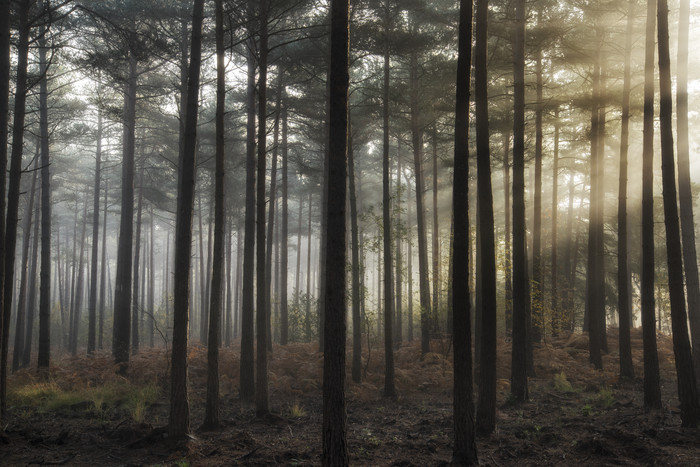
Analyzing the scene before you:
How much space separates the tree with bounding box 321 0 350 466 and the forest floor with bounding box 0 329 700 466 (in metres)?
1.86

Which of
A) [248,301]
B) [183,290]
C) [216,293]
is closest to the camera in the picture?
[183,290]

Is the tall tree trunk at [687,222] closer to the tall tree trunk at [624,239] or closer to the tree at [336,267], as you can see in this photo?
the tall tree trunk at [624,239]

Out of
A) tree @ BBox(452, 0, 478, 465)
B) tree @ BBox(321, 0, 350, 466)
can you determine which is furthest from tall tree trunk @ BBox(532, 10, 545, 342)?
tree @ BBox(321, 0, 350, 466)

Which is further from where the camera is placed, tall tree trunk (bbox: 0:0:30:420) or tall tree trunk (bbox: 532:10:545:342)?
tall tree trunk (bbox: 532:10:545:342)

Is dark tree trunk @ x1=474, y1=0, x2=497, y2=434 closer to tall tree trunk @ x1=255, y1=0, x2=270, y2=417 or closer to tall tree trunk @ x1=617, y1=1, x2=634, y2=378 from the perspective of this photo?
tall tree trunk @ x1=255, y1=0, x2=270, y2=417

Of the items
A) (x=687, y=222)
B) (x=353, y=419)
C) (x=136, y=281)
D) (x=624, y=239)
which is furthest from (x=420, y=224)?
(x=136, y=281)

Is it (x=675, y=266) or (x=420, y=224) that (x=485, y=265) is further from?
(x=420, y=224)

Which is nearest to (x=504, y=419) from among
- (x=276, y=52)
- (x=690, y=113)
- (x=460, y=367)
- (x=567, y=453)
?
(x=567, y=453)

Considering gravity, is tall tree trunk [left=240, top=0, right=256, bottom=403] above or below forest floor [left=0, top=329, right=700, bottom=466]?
above

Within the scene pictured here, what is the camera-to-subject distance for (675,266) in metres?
8.80

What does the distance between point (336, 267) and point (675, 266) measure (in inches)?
270

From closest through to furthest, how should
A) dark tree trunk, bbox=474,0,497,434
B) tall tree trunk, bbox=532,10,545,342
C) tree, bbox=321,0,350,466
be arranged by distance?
tree, bbox=321,0,350,466
dark tree trunk, bbox=474,0,497,434
tall tree trunk, bbox=532,10,545,342

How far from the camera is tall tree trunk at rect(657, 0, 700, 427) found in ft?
28.2

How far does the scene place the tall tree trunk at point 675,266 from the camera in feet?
28.2
